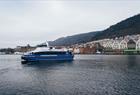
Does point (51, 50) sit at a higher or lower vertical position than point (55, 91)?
higher

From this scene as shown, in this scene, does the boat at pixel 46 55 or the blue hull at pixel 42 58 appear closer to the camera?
the blue hull at pixel 42 58

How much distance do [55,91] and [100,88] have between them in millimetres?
6562

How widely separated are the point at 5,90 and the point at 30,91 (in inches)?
143

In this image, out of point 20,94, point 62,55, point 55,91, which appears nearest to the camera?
point 20,94

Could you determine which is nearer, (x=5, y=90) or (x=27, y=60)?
(x=5, y=90)

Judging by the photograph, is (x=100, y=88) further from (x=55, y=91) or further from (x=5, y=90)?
(x=5, y=90)

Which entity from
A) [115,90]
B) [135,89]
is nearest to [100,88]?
[115,90]

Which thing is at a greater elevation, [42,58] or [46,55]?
[46,55]

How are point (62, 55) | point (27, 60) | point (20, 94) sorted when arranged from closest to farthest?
point (20, 94) < point (27, 60) < point (62, 55)

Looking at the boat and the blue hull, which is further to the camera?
the boat

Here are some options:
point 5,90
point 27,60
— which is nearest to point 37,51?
point 27,60

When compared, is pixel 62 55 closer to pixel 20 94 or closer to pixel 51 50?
pixel 51 50

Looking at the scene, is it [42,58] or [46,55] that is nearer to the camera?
[42,58]

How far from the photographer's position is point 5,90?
33.3m
